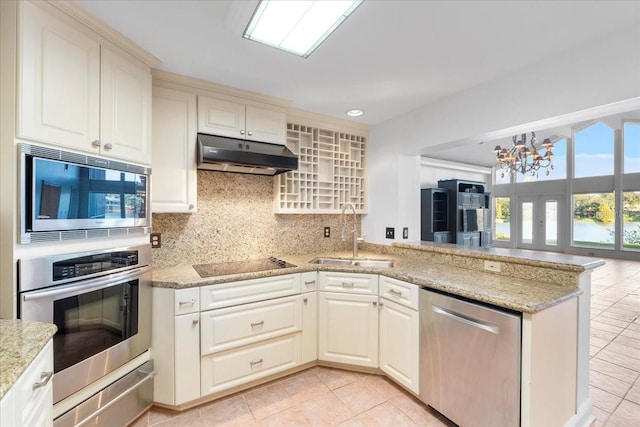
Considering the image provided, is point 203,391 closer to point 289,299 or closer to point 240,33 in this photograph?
point 289,299

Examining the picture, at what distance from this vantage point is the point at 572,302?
63.4 inches

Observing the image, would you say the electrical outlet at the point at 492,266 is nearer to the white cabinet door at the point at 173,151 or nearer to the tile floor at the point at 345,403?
the tile floor at the point at 345,403

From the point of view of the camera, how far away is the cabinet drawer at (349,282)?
225 cm

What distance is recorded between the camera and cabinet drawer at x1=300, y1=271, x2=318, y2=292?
7.51ft

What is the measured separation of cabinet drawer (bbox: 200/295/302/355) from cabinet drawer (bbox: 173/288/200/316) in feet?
0.26

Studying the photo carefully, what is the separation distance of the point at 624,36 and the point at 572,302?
1.46 metres

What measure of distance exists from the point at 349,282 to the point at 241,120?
Result: 159cm

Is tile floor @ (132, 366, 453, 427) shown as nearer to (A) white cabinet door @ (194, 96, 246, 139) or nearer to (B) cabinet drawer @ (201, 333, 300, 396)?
(B) cabinet drawer @ (201, 333, 300, 396)

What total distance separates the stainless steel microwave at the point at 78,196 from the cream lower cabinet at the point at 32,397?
54 cm

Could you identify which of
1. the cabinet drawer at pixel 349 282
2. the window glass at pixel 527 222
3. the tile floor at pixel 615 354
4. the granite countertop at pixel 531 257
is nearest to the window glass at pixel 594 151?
the window glass at pixel 527 222

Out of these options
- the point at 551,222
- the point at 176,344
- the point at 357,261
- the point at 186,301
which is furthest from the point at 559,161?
the point at 176,344

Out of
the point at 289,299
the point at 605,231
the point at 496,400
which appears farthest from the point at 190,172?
the point at 605,231

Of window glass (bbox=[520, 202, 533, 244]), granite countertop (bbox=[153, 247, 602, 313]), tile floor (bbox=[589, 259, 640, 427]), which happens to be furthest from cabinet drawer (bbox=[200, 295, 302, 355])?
window glass (bbox=[520, 202, 533, 244])

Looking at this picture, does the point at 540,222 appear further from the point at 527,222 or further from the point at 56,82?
the point at 56,82
